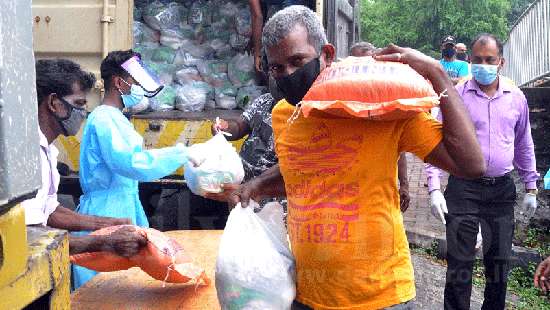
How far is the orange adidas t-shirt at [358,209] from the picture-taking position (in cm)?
172

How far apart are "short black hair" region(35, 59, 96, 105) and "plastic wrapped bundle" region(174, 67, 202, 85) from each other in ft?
8.64

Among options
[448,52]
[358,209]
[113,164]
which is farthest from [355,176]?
[448,52]

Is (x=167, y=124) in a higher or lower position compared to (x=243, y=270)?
higher

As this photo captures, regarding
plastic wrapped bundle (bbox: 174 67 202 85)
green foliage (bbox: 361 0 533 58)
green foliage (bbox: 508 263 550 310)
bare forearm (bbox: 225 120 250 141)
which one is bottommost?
green foliage (bbox: 508 263 550 310)

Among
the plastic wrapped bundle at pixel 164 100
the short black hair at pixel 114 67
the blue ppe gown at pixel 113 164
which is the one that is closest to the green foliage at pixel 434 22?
the plastic wrapped bundle at pixel 164 100

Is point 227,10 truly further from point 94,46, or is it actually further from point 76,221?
point 76,221

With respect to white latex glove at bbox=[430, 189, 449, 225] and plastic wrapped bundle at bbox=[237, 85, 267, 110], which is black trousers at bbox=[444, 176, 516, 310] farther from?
plastic wrapped bundle at bbox=[237, 85, 267, 110]

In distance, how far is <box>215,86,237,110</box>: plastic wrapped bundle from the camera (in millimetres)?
5590

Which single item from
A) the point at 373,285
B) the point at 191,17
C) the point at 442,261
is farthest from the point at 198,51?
the point at 373,285

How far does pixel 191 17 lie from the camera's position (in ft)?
19.1

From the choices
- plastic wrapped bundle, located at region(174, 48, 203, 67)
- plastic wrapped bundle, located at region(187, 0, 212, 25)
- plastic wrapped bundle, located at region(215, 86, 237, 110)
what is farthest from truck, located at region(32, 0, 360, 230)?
plastic wrapped bundle, located at region(187, 0, 212, 25)

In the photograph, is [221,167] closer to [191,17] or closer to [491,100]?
[491,100]

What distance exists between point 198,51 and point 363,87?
4396mm

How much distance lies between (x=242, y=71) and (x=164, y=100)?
2.53 feet
